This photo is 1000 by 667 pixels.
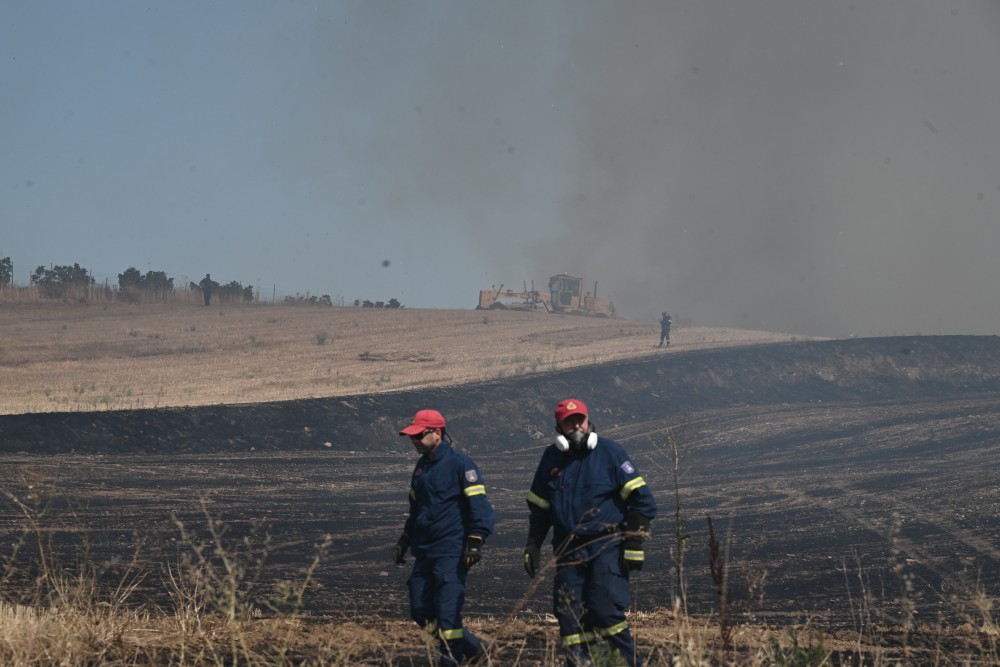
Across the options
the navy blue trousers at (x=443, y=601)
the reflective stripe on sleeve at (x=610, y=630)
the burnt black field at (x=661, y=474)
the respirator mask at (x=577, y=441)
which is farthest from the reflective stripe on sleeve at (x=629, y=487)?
the burnt black field at (x=661, y=474)

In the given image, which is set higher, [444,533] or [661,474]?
[444,533]

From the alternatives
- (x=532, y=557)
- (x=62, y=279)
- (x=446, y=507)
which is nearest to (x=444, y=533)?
(x=446, y=507)

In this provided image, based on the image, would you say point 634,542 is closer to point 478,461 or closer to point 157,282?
point 478,461

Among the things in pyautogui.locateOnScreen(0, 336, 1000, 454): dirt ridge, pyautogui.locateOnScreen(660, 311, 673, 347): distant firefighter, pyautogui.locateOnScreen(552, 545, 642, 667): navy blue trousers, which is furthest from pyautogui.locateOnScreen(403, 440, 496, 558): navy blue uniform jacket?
pyautogui.locateOnScreen(660, 311, 673, 347): distant firefighter

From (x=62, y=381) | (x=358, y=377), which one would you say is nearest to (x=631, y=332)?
(x=358, y=377)

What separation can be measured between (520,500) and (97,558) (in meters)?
6.90

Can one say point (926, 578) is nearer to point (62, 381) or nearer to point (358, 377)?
point (358, 377)

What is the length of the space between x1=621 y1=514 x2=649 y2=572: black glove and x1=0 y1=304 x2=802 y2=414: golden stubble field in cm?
2011

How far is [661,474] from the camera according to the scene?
19.9 m

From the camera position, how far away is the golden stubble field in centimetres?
2816

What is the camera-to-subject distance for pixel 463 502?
22.8ft

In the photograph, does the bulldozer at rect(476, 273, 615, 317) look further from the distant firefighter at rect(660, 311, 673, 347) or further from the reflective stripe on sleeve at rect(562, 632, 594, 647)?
the reflective stripe on sleeve at rect(562, 632, 594, 647)

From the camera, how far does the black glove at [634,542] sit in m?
6.29

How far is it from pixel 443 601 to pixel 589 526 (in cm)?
103
